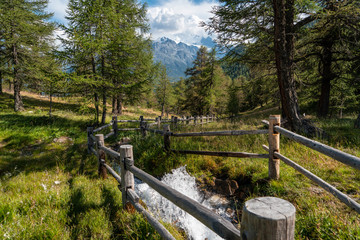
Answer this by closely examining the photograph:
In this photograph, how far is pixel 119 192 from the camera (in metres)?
4.20

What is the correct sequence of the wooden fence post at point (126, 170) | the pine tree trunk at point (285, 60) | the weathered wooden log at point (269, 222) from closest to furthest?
the weathered wooden log at point (269, 222) → the wooden fence post at point (126, 170) → the pine tree trunk at point (285, 60)

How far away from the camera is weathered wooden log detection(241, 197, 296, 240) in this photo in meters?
1.04

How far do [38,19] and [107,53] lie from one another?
13447 millimetres

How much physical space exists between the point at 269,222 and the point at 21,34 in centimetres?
2370

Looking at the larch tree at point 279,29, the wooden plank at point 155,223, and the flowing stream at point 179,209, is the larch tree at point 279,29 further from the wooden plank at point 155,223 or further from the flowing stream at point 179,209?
the wooden plank at point 155,223

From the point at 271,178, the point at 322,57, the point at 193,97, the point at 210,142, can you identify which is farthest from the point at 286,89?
the point at 193,97

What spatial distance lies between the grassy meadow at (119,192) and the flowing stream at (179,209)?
313mm

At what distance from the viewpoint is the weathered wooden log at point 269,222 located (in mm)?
Answer: 1042

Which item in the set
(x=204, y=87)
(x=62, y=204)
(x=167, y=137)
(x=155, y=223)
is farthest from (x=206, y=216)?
(x=204, y=87)

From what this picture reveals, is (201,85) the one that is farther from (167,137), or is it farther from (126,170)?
(126,170)

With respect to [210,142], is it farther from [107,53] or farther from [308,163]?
[107,53]

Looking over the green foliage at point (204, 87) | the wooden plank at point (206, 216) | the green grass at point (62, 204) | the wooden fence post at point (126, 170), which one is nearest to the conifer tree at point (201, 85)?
the green foliage at point (204, 87)

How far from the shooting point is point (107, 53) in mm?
11906

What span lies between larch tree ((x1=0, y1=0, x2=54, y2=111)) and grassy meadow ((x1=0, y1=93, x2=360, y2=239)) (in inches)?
512
